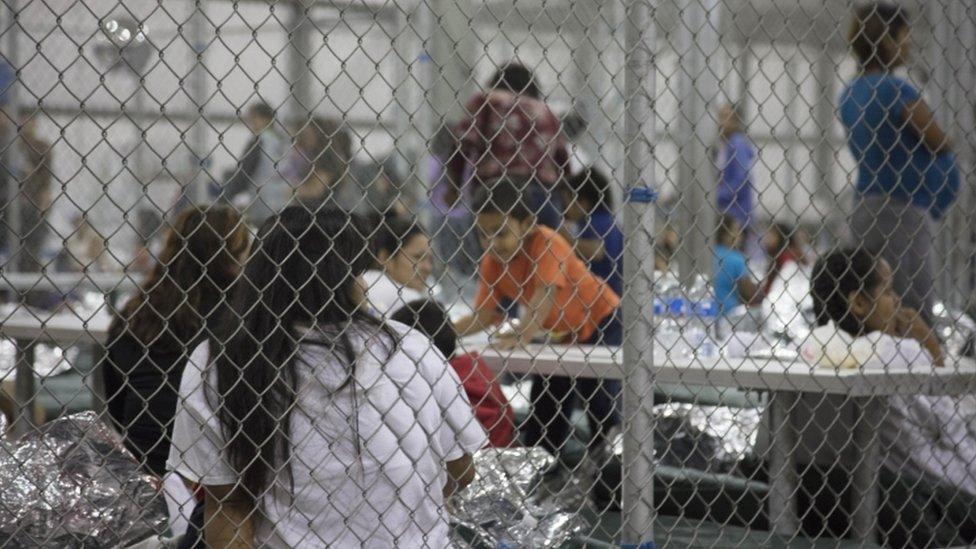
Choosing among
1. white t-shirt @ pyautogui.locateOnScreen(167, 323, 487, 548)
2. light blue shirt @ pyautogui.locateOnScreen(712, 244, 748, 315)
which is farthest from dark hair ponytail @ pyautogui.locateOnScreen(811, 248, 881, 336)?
light blue shirt @ pyautogui.locateOnScreen(712, 244, 748, 315)

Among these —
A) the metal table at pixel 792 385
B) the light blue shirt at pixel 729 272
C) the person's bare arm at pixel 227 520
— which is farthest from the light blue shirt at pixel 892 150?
the person's bare arm at pixel 227 520

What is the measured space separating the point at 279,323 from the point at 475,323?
2.13 m

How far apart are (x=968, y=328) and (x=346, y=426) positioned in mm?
3388

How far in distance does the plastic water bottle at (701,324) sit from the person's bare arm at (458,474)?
76cm

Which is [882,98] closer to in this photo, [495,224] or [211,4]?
[495,224]

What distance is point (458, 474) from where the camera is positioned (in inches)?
114

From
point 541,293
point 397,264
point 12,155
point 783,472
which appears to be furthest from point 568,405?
point 12,155

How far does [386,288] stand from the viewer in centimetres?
463

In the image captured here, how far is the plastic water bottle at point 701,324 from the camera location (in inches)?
147

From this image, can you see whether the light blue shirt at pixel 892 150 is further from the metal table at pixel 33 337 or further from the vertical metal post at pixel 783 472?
the metal table at pixel 33 337

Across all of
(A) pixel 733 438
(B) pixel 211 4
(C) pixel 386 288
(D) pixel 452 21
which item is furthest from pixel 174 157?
(A) pixel 733 438

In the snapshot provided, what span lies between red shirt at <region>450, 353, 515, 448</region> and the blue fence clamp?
3.48ft

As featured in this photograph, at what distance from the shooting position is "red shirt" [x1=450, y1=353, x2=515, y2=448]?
388cm

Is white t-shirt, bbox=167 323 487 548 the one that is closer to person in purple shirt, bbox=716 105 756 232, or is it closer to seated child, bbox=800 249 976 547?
seated child, bbox=800 249 976 547
